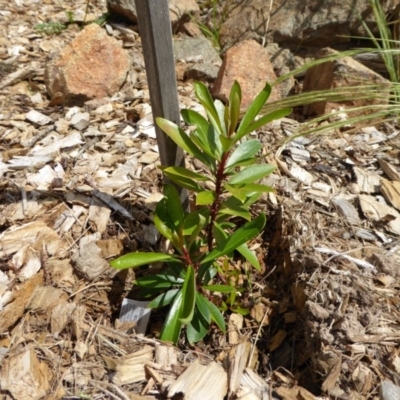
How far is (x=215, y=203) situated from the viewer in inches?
51.1

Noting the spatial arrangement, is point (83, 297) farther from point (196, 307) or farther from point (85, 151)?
point (85, 151)

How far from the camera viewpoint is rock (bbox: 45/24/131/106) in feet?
7.13

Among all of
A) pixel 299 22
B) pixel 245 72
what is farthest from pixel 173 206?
pixel 299 22

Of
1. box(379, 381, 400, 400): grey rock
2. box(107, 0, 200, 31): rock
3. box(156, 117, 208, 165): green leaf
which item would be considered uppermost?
box(107, 0, 200, 31): rock

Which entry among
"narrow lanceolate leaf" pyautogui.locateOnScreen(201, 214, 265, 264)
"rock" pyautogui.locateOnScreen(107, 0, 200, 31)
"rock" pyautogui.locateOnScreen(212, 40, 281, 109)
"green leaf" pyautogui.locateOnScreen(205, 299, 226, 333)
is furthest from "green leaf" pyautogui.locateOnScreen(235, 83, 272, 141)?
"rock" pyautogui.locateOnScreen(107, 0, 200, 31)

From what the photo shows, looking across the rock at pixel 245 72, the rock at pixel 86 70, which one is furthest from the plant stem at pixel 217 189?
the rock at pixel 86 70

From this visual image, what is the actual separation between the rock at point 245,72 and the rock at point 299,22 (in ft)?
1.86

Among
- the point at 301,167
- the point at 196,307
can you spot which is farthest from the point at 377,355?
the point at 301,167

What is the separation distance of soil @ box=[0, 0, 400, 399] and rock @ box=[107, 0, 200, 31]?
91 centimetres

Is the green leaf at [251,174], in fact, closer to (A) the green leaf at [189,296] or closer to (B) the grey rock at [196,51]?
(A) the green leaf at [189,296]

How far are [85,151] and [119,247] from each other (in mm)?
550

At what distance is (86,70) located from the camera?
2189 mm

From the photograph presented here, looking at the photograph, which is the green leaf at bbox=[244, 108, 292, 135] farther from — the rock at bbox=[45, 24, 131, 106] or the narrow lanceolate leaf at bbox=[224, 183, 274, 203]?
the rock at bbox=[45, 24, 131, 106]

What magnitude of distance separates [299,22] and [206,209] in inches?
78.3
